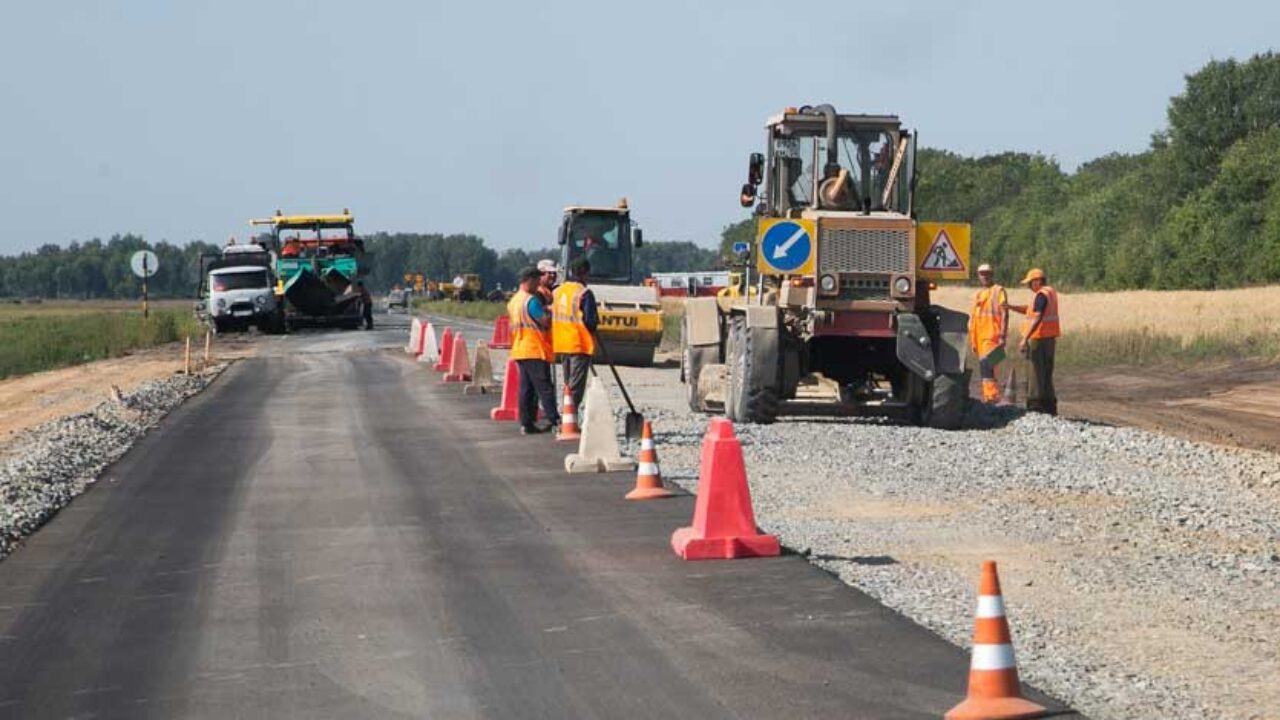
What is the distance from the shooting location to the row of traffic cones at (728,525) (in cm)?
651

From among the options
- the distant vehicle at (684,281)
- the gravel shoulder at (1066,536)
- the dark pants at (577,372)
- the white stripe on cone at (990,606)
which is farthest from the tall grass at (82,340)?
the white stripe on cone at (990,606)

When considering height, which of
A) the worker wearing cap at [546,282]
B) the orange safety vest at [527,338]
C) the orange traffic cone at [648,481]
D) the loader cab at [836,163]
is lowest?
the orange traffic cone at [648,481]

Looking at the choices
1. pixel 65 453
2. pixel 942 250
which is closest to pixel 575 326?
pixel 942 250

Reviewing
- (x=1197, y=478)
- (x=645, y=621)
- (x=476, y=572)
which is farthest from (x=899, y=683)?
(x=1197, y=478)

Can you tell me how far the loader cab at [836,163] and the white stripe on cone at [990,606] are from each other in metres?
13.3

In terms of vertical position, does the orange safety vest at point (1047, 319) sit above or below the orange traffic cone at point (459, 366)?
above

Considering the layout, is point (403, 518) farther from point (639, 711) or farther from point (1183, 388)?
point (1183, 388)

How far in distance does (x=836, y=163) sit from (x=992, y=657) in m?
13.8

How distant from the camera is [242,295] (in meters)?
50.0

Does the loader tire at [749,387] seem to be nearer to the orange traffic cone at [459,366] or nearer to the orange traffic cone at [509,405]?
the orange traffic cone at [509,405]

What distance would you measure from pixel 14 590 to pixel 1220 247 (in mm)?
70453

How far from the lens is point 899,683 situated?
290 inches

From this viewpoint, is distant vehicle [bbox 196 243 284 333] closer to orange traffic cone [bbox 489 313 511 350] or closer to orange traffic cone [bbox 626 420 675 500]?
orange traffic cone [bbox 489 313 511 350]

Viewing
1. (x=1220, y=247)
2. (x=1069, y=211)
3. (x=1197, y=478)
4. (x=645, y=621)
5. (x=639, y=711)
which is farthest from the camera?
(x=1069, y=211)
